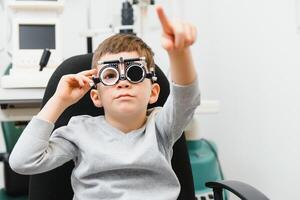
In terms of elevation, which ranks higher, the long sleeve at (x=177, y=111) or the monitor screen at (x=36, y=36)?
the monitor screen at (x=36, y=36)

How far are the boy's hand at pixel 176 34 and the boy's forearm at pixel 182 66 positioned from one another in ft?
0.12

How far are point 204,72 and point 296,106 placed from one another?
0.77 m

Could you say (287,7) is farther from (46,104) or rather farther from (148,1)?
(46,104)

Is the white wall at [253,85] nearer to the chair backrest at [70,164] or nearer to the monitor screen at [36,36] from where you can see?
the chair backrest at [70,164]

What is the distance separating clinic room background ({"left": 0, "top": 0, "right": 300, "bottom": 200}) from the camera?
1462 mm

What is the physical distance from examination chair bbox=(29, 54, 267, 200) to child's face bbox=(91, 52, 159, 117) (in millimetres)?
119

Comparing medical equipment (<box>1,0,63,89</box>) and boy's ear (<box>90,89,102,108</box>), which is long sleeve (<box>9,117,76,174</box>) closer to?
boy's ear (<box>90,89,102,108</box>)

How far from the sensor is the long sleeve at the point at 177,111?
810 mm

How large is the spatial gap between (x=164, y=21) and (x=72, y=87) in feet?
1.23

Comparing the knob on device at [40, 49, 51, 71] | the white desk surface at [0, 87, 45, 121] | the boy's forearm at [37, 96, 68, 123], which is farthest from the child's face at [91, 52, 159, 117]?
the knob on device at [40, 49, 51, 71]

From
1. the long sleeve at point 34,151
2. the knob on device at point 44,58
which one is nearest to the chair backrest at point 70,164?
the long sleeve at point 34,151

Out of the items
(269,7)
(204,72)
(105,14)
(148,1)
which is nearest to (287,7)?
(269,7)

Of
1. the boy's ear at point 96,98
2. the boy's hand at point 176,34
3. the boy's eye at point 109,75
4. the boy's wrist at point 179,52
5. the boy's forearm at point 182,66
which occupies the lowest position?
the boy's ear at point 96,98

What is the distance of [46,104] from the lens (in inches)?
36.4
